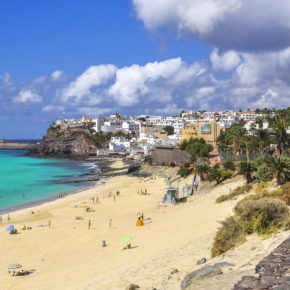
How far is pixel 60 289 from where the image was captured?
1246 cm

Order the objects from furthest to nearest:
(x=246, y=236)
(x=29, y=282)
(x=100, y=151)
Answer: (x=100, y=151) < (x=29, y=282) < (x=246, y=236)

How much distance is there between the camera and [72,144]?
13450cm

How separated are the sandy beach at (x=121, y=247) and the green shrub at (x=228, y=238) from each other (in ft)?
1.28

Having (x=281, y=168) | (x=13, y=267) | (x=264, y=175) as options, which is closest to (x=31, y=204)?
(x=13, y=267)

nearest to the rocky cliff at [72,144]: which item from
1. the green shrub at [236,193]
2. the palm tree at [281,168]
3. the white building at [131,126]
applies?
the white building at [131,126]

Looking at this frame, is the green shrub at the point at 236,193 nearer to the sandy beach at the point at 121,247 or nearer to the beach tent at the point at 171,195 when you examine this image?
the sandy beach at the point at 121,247

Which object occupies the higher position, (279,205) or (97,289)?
(279,205)

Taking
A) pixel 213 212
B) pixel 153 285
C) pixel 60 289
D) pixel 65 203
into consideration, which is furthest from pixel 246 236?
pixel 65 203

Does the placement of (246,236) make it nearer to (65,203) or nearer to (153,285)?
(153,285)

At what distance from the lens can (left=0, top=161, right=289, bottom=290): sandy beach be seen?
10.8 meters

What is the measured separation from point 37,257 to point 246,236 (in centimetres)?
1094

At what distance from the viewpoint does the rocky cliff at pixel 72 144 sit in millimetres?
131125

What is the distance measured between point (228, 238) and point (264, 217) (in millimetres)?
1561

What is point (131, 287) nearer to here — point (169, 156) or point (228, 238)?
point (228, 238)
